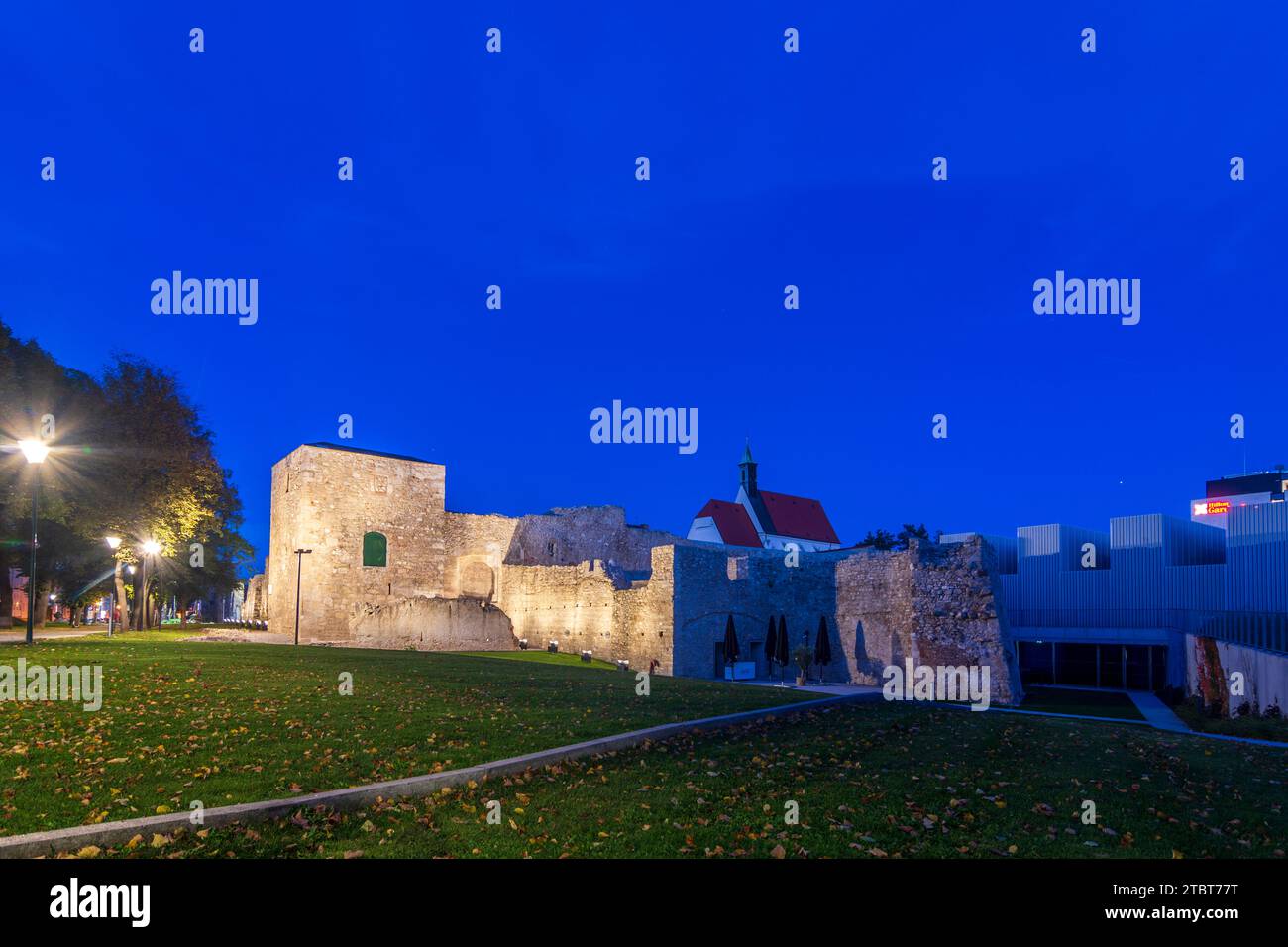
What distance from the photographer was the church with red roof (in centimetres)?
7544

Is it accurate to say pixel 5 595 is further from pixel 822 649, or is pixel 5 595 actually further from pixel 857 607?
pixel 857 607

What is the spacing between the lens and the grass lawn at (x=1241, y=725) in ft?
55.0

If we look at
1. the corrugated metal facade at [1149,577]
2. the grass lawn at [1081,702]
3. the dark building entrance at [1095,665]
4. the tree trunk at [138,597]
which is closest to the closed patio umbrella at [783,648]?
the corrugated metal facade at [1149,577]

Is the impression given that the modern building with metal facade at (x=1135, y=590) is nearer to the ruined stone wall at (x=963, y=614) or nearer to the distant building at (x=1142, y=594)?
the distant building at (x=1142, y=594)

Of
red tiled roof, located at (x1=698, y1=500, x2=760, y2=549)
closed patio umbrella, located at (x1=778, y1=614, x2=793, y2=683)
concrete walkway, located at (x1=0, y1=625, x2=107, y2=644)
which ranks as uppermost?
red tiled roof, located at (x1=698, y1=500, x2=760, y2=549)

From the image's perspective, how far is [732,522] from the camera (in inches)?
3012

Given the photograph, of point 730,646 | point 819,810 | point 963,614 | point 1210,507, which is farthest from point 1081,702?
point 1210,507

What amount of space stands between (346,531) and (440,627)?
1032cm

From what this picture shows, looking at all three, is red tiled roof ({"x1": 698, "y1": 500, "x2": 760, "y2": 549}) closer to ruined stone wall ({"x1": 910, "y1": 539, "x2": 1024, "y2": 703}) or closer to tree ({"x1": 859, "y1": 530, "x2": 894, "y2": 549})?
tree ({"x1": 859, "y1": 530, "x2": 894, "y2": 549})

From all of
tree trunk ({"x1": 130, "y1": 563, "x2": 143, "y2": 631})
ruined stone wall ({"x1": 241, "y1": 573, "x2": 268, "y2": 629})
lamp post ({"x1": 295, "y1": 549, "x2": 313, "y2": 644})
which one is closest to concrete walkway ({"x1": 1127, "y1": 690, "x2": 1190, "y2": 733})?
lamp post ({"x1": 295, "y1": 549, "x2": 313, "y2": 644})

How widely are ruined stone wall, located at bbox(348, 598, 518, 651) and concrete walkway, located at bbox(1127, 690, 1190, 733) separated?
25174 mm

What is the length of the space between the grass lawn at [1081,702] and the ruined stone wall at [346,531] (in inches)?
1235

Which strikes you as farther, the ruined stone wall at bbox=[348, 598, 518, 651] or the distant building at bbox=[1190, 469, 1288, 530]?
the distant building at bbox=[1190, 469, 1288, 530]
